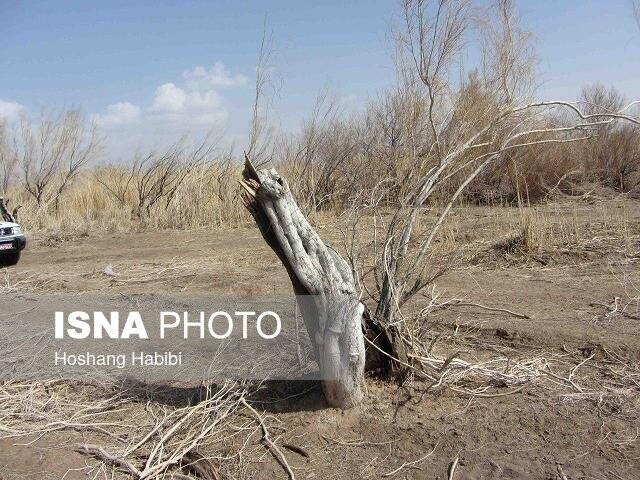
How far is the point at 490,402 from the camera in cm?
365

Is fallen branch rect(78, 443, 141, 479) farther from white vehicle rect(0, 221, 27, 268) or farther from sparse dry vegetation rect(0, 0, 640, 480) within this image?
white vehicle rect(0, 221, 27, 268)

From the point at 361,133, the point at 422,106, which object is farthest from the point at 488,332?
the point at 361,133

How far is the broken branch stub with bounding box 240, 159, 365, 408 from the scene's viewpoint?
3353 millimetres

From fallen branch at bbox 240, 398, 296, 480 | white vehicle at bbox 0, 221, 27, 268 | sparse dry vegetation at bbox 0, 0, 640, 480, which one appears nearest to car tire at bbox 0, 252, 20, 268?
white vehicle at bbox 0, 221, 27, 268

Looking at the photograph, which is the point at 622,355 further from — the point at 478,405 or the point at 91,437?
the point at 91,437

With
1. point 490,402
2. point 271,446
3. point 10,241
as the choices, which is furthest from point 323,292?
point 10,241

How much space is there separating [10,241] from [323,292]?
24.0 feet

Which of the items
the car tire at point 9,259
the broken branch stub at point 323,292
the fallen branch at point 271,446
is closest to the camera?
the fallen branch at point 271,446

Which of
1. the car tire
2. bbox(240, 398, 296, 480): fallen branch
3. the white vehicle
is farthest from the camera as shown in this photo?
the car tire

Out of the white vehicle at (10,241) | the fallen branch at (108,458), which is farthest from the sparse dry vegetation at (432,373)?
the white vehicle at (10,241)

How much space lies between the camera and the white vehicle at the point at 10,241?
9.17 m

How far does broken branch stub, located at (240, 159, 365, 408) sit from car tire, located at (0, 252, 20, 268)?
23.9 feet

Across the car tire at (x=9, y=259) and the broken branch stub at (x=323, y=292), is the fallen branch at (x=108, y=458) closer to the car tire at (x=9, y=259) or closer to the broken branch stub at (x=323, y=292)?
the broken branch stub at (x=323, y=292)

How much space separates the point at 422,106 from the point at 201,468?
12.8 feet
